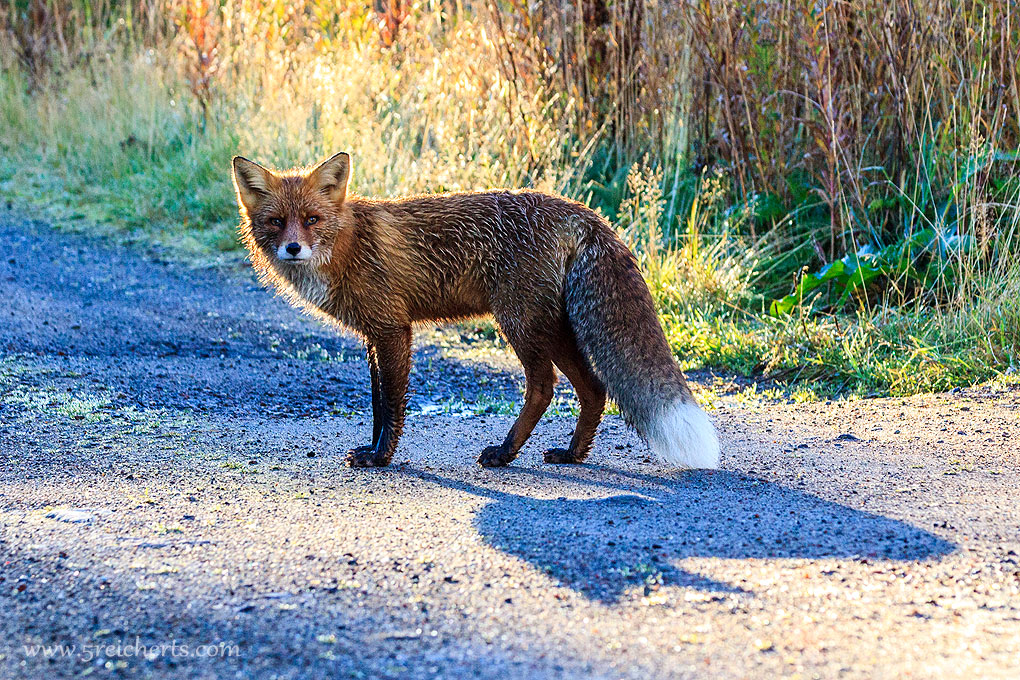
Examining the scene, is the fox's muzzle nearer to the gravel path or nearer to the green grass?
the gravel path

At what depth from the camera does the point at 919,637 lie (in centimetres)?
259

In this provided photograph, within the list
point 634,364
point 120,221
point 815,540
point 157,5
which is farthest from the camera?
point 157,5

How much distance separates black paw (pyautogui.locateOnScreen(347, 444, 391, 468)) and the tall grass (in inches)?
101

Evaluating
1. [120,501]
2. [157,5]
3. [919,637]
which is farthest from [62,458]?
[157,5]

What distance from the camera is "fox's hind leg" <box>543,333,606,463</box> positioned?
445 centimetres

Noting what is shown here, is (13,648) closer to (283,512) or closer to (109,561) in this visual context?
(109,561)

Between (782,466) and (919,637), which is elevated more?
(919,637)

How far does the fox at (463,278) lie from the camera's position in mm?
4234

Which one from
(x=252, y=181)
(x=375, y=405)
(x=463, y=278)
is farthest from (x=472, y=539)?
(x=252, y=181)

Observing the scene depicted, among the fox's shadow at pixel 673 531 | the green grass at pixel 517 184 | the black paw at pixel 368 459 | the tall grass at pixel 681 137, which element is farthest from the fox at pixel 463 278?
the tall grass at pixel 681 137

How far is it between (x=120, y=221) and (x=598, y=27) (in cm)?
483

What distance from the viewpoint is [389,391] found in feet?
14.6

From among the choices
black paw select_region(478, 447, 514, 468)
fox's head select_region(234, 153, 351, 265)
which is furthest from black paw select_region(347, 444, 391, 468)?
fox's head select_region(234, 153, 351, 265)

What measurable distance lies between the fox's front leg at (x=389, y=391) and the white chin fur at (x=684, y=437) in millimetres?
1120
